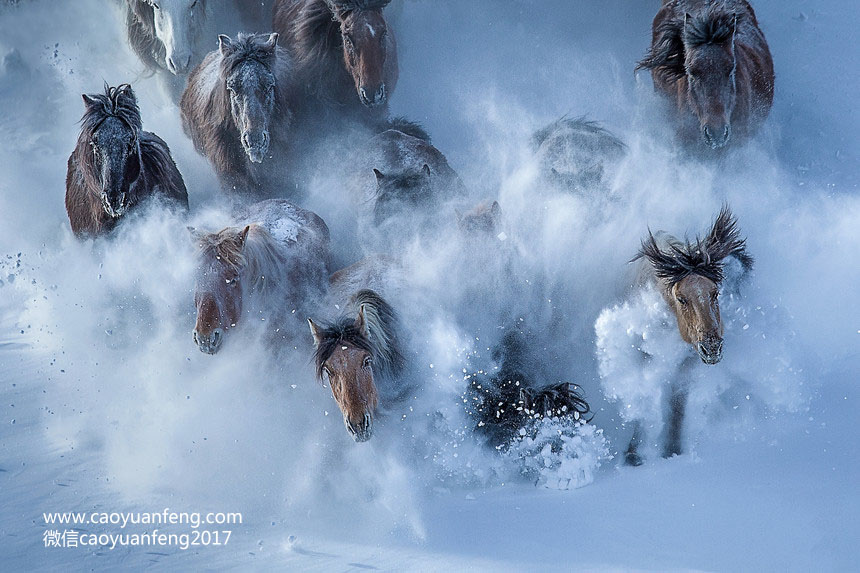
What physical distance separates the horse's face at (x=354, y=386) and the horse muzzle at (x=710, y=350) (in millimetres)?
1643

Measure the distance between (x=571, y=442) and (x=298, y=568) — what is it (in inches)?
62.6

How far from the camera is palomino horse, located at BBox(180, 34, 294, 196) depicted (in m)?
5.09

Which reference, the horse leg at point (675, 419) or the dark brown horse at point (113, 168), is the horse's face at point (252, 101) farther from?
the horse leg at point (675, 419)

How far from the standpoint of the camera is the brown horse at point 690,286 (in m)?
4.07

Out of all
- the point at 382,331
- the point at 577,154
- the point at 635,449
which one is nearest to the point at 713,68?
the point at 577,154

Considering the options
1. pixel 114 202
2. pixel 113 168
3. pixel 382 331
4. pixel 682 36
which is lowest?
pixel 382 331

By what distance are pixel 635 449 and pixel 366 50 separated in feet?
10.1

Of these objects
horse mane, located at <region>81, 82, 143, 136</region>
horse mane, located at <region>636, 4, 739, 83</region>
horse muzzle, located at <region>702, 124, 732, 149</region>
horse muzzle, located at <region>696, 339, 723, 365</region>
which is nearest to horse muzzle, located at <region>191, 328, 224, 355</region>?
horse mane, located at <region>81, 82, 143, 136</region>

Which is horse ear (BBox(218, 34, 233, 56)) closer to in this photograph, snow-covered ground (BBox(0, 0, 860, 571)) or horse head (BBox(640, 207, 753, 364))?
snow-covered ground (BBox(0, 0, 860, 571))

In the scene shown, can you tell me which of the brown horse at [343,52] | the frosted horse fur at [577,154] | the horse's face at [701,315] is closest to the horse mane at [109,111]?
the brown horse at [343,52]

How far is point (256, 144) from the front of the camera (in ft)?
16.6

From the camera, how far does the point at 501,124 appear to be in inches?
262

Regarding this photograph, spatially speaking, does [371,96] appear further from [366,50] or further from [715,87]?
[715,87]

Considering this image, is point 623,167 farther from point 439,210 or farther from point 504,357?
point 504,357
